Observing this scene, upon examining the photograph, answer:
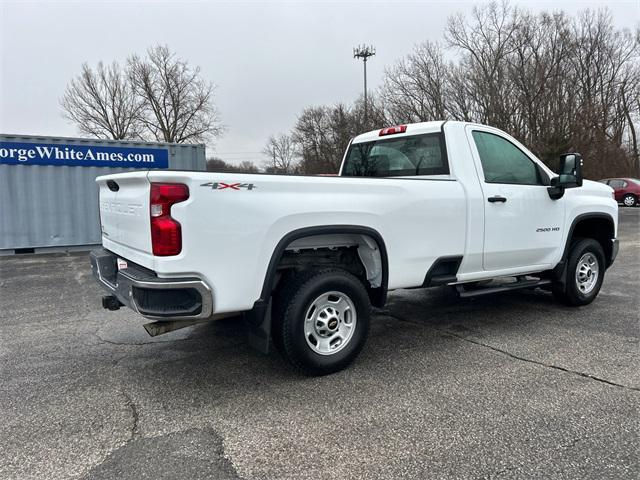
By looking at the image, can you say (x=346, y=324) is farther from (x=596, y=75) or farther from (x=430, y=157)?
(x=596, y=75)

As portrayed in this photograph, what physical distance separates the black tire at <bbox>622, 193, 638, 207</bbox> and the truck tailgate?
27.7 meters

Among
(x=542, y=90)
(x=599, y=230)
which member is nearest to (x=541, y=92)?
(x=542, y=90)

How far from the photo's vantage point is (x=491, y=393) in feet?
11.5

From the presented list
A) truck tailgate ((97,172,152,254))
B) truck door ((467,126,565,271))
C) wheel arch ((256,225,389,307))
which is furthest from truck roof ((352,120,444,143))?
truck tailgate ((97,172,152,254))

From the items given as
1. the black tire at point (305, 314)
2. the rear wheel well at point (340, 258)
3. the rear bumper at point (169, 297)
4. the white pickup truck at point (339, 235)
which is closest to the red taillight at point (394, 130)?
the white pickup truck at point (339, 235)

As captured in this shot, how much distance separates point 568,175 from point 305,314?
11.2 ft

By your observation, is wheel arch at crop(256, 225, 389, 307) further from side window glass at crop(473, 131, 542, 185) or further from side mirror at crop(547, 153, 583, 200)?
side mirror at crop(547, 153, 583, 200)

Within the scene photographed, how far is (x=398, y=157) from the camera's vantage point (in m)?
5.12

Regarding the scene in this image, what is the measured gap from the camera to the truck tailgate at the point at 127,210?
127 inches

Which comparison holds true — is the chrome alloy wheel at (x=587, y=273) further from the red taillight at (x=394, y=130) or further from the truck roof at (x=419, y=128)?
the red taillight at (x=394, y=130)

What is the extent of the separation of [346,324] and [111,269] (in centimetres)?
202

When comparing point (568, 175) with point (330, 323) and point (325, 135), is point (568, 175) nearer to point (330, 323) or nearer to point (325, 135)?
point (330, 323)

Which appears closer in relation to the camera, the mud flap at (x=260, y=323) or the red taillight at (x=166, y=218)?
the red taillight at (x=166, y=218)

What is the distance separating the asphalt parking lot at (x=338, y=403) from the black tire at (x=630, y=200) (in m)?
23.4
